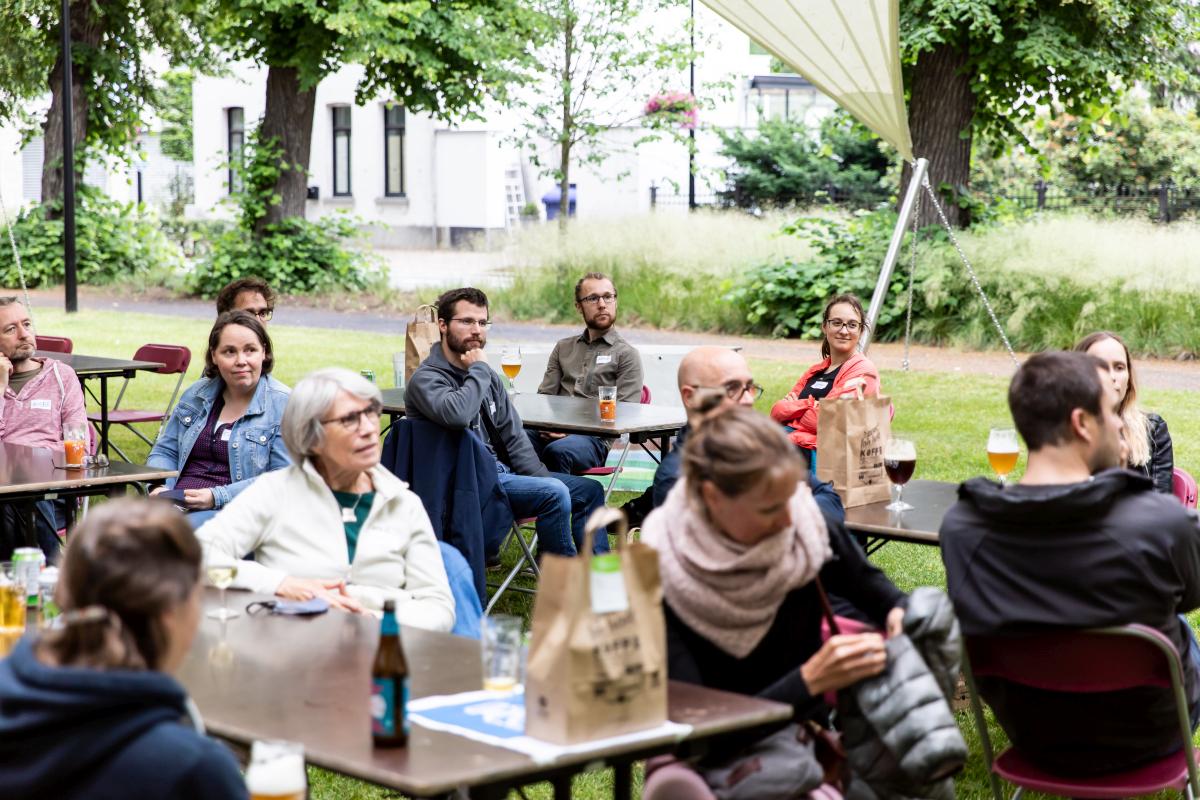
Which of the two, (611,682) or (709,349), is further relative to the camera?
(709,349)

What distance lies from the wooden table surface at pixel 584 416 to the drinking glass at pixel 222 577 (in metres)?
3.05

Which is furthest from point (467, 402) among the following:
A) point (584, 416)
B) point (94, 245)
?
point (94, 245)

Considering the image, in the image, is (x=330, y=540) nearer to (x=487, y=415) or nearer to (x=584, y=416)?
(x=487, y=415)

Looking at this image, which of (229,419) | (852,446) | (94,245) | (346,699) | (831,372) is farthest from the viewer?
(94,245)

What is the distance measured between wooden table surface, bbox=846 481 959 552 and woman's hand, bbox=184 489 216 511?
232cm

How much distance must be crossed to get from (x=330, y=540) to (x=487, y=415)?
8.83 feet

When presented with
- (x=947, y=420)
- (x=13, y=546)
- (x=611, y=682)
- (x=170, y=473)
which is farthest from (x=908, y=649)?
(x=947, y=420)

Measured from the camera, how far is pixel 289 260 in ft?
71.9

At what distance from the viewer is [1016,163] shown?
3036 centimetres

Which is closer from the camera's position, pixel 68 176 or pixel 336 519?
pixel 336 519

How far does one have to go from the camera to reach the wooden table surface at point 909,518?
14.6 ft

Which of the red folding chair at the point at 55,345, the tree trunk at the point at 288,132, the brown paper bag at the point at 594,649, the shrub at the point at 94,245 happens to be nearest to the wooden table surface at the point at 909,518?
the brown paper bag at the point at 594,649

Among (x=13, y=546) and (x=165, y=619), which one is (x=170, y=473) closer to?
(x=13, y=546)

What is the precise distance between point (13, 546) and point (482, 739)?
13.4 ft
